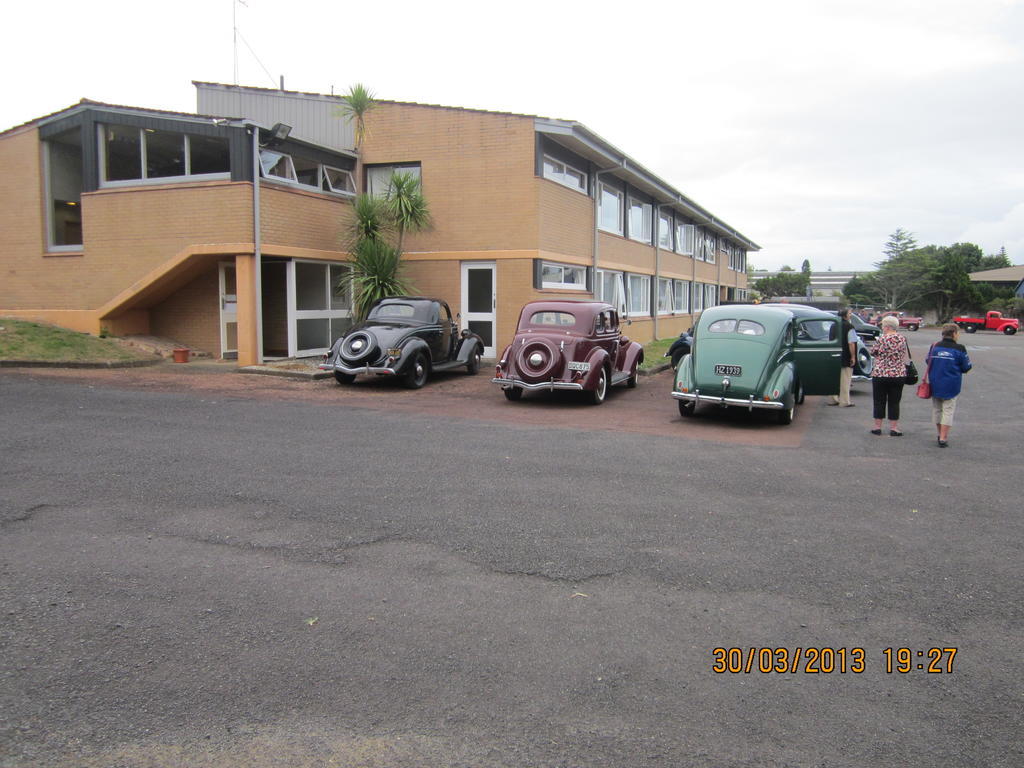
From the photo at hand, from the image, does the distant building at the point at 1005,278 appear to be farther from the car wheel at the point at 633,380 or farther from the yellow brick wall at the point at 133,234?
the yellow brick wall at the point at 133,234

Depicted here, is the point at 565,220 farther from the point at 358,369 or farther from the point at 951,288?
the point at 951,288

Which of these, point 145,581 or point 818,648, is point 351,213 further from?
point 818,648

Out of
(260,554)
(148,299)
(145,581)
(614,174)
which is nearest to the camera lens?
(145,581)

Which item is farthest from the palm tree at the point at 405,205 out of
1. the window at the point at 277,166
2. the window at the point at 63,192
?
the window at the point at 63,192

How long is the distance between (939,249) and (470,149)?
7933cm

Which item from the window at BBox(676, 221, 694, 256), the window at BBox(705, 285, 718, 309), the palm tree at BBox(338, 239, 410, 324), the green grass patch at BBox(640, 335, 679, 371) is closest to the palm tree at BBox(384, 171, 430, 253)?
the palm tree at BBox(338, 239, 410, 324)

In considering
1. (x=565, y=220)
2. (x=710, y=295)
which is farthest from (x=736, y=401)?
(x=710, y=295)

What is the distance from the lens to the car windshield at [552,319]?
12516mm

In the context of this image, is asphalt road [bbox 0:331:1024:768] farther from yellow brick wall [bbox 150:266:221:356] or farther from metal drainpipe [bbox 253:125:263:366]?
yellow brick wall [bbox 150:266:221:356]

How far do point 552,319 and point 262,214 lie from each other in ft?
22.4

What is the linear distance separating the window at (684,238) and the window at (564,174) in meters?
12.3

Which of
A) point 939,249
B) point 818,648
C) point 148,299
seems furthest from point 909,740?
point 939,249

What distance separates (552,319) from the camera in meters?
12.6

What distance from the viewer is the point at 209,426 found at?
891 cm
